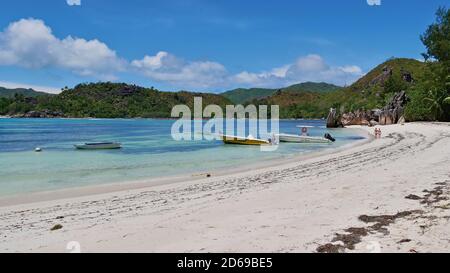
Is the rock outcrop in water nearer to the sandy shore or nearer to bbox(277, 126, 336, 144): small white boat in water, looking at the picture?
bbox(277, 126, 336, 144): small white boat in water

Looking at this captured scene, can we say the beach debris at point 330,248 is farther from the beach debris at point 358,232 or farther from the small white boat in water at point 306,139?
the small white boat in water at point 306,139

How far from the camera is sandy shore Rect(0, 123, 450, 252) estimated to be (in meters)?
6.33

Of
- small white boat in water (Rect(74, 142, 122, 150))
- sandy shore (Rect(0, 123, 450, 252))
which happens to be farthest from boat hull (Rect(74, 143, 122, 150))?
sandy shore (Rect(0, 123, 450, 252))

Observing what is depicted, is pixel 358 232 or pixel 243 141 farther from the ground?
pixel 358 232

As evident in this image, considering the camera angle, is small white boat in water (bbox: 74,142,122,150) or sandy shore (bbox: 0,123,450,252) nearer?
sandy shore (bbox: 0,123,450,252)

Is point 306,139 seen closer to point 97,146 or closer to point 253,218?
point 97,146

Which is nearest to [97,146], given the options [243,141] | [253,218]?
[243,141]

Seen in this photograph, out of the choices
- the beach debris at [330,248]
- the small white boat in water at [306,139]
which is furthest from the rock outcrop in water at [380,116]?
the beach debris at [330,248]

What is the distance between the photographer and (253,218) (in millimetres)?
8258

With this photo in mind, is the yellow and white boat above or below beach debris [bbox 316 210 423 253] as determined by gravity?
below

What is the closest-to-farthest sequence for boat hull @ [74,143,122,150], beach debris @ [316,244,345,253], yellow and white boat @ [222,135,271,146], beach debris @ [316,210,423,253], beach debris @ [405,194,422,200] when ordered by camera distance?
beach debris @ [316,244,345,253] < beach debris @ [316,210,423,253] < beach debris @ [405,194,422,200] < boat hull @ [74,143,122,150] < yellow and white boat @ [222,135,271,146]

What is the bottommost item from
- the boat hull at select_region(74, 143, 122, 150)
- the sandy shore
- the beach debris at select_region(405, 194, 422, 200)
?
the boat hull at select_region(74, 143, 122, 150)
